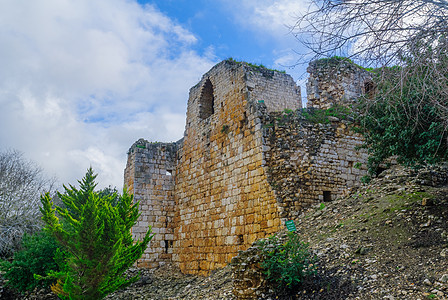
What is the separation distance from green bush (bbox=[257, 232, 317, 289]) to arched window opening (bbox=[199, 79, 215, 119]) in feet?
26.9

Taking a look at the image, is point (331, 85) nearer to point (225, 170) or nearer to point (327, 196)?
point (327, 196)

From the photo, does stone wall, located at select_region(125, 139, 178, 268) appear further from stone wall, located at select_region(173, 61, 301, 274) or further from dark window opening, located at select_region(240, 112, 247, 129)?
dark window opening, located at select_region(240, 112, 247, 129)

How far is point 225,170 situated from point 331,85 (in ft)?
13.4

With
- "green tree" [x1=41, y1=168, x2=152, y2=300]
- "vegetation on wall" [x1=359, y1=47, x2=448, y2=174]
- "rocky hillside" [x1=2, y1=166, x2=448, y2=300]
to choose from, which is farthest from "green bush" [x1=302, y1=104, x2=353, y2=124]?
"green tree" [x1=41, y1=168, x2=152, y2=300]

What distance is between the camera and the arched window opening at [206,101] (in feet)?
48.4

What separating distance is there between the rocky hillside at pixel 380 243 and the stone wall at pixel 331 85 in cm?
295

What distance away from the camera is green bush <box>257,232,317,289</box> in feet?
21.5

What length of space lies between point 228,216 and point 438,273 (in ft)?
22.8

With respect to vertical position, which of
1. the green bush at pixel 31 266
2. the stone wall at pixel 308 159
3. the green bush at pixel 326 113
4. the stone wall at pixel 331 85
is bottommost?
the green bush at pixel 31 266

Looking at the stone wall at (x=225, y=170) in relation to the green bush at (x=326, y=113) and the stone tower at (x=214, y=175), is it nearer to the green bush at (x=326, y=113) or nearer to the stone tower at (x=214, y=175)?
the stone tower at (x=214, y=175)

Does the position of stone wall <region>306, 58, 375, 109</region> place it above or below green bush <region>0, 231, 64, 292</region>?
above

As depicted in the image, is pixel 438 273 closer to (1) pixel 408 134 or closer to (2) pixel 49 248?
(1) pixel 408 134

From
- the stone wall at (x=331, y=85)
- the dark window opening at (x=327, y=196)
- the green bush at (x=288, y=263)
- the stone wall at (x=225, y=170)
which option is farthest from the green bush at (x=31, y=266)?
the stone wall at (x=331, y=85)

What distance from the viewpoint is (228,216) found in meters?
11.8
